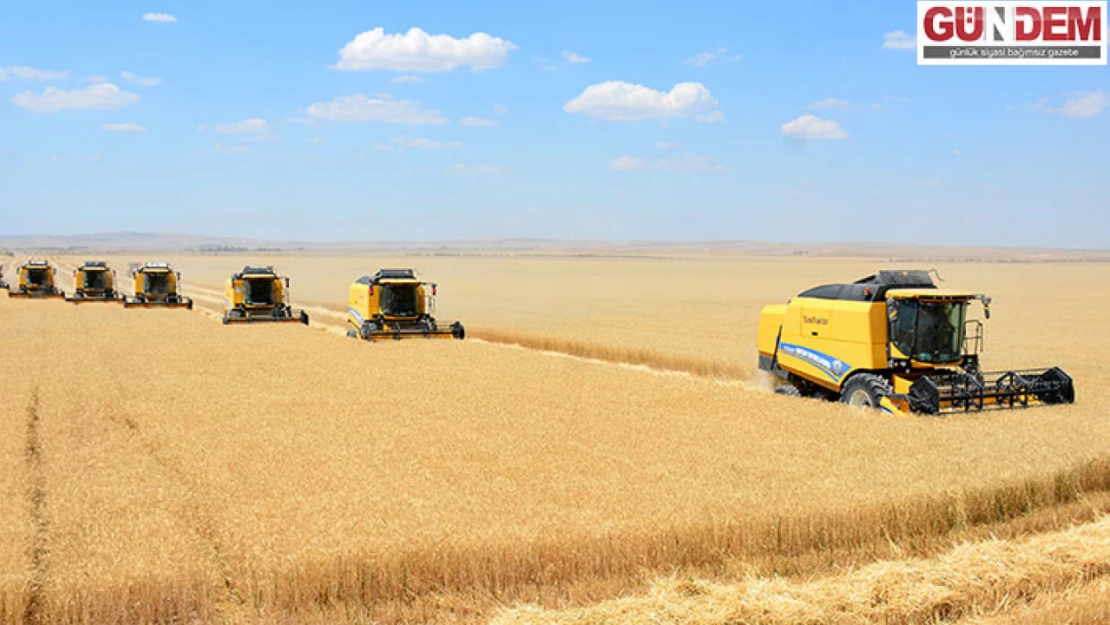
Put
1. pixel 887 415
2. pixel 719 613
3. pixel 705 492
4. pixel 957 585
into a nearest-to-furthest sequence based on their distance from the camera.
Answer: pixel 719 613 < pixel 957 585 < pixel 705 492 < pixel 887 415

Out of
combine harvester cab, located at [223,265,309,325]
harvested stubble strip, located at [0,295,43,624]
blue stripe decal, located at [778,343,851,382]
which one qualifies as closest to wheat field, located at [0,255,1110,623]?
harvested stubble strip, located at [0,295,43,624]

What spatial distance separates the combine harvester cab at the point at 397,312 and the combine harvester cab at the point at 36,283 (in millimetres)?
30180

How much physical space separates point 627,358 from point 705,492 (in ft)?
54.1

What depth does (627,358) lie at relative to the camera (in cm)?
2683

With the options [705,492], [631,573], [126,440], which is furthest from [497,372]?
[631,573]

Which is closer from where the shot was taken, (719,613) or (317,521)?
(719,613)

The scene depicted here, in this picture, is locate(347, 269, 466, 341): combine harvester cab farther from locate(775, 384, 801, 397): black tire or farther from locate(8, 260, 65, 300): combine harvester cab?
locate(8, 260, 65, 300): combine harvester cab

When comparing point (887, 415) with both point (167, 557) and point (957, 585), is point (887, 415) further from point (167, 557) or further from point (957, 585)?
point (167, 557)

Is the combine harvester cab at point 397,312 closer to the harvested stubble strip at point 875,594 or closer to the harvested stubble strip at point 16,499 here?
the harvested stubble strip at point 16,499

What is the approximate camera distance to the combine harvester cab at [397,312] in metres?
30.2

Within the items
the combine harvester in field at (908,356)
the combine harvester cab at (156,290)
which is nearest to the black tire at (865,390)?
the combine harvester in field at (908,356)

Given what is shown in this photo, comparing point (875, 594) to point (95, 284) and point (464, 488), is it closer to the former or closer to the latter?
point (464, 488)

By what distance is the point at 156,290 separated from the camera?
149ft

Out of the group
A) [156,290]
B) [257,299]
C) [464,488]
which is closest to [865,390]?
[464,488]
